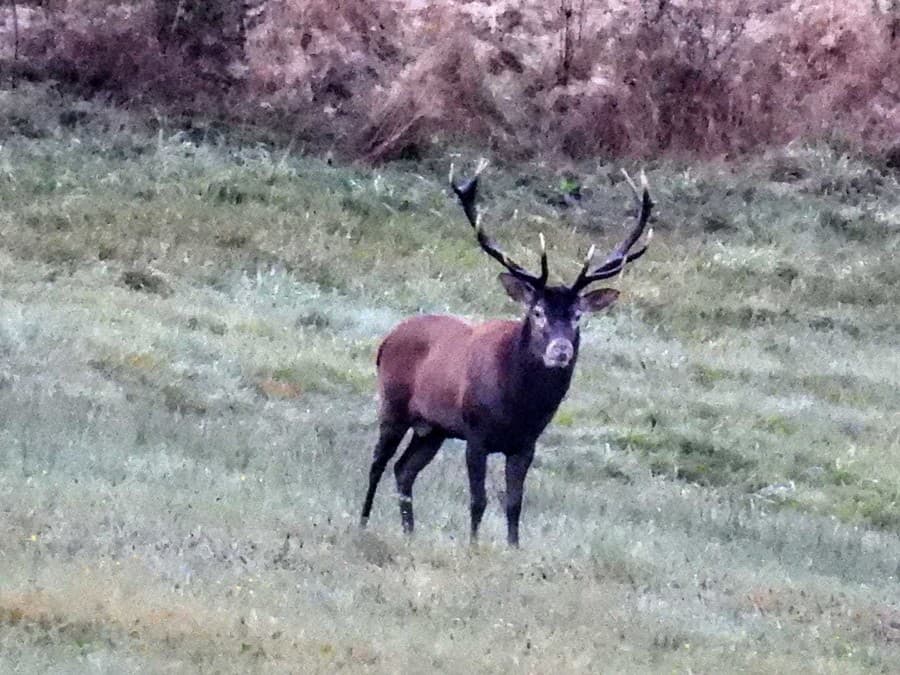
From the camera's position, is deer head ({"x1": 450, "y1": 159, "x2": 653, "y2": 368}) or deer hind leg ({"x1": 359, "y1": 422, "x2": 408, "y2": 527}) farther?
deer hind leg ({"x1": 359, "y1": 422, "x2": 408, "y2": 527})

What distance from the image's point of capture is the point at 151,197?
2442cm

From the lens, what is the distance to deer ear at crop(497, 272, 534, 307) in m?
11.1

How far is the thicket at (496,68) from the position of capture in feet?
93.0

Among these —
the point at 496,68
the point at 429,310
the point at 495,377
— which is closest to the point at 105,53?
the point at 496,68

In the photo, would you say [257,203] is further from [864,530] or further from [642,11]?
[864,530]

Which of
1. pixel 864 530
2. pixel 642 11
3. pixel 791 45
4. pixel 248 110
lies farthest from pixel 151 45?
pixel 864 530

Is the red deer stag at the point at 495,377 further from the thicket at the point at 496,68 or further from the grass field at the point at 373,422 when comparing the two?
the thicket at the point at 496,68

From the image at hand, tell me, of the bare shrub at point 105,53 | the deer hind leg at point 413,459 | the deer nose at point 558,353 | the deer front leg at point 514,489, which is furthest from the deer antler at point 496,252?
the bare shrub at point 105,53

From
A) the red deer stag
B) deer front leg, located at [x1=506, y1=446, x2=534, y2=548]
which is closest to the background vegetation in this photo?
deer front leg, located at [x1=506, y1=446, x2=534, y2=548]

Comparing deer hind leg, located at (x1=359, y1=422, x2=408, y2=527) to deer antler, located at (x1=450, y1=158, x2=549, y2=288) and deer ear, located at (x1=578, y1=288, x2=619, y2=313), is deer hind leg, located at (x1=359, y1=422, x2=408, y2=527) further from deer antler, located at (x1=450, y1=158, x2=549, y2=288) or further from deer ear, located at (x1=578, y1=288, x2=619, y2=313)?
deer ear, located at (x1=578, y1=288, x2=619, y2=313)

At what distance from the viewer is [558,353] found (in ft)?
34.8

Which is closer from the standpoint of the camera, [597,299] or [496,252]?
[597,299]

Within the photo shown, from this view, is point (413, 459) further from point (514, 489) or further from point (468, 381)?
point (514, 489)

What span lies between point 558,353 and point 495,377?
56 centimetres
